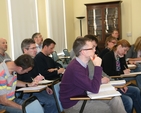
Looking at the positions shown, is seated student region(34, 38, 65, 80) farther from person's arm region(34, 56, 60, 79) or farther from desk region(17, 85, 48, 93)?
desk region(17, 85, 48, 93)

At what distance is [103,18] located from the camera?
9766 mm

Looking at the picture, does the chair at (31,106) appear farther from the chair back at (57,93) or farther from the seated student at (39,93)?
the seated student at (39,93)

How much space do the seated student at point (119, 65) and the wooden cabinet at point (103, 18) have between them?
212 inches

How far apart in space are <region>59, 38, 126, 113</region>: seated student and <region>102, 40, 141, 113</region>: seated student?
1152 millimetres

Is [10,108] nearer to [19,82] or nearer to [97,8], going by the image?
[19,82]

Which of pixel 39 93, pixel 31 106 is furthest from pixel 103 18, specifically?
pixel 31 106

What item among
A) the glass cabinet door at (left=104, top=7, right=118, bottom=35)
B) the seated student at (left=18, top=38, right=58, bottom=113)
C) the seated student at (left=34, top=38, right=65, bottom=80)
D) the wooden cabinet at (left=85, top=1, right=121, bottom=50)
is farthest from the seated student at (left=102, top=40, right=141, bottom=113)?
the glass cabinet door at (left=104, top=7, right=118, bottom=35)

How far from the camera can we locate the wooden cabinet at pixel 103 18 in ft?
31.4

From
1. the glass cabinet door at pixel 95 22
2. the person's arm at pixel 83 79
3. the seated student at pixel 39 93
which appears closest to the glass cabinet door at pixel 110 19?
the glass cabinet door at pixel 95 22

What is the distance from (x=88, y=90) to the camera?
267 centimetres

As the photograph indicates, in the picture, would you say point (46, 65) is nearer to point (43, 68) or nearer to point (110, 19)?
point (43, 68)

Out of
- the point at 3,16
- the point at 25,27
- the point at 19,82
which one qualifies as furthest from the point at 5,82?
the point at 25,27

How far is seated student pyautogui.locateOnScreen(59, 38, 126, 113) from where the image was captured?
105 inches

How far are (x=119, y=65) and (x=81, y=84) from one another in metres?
1.78
